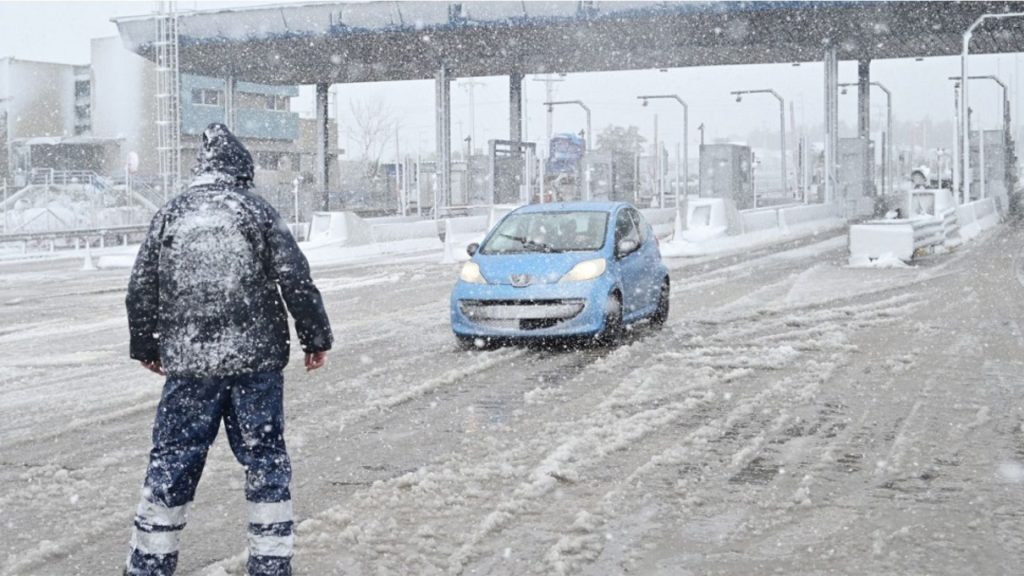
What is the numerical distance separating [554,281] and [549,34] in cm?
2930

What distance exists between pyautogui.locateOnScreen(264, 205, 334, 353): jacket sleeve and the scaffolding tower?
34.8 m

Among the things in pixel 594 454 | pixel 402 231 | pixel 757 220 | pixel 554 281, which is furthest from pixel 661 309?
pixel 757 220

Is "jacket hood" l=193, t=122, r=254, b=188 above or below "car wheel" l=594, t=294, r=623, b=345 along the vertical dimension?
above

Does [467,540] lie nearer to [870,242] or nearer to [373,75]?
[870,242]

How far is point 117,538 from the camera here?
5.86 metres

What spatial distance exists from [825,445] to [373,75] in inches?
1784

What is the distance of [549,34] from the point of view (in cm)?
4084

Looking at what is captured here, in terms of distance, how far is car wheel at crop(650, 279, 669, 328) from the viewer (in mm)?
14391

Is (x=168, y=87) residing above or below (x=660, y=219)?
Answer: above

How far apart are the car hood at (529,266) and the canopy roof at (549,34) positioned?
24.9 m

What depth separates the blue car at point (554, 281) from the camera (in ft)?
40.9

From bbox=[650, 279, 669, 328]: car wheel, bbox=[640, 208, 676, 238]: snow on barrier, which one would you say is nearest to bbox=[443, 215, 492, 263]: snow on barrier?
bbox=[640, 208, 676, 238]: snow on barrier

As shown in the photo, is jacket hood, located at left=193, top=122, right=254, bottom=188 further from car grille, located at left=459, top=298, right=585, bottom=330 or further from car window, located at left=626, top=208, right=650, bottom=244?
car window, located at left=626, top=208, right=650, bottom=244

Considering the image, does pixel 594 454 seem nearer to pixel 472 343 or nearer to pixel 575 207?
pixel 472 343
